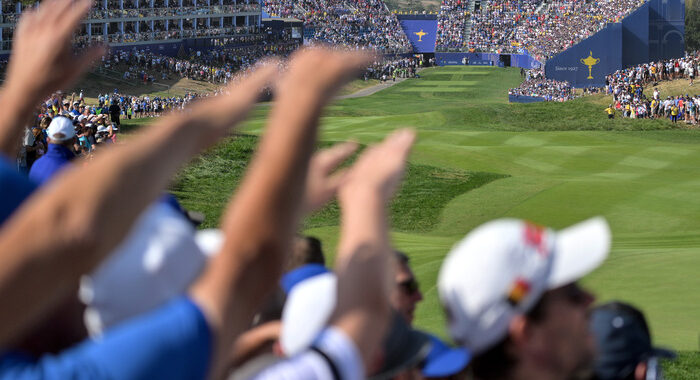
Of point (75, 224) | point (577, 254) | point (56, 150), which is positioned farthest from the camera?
point (56, 150)

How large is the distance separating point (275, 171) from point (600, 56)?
2435 inches

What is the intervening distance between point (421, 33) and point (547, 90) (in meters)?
40.6

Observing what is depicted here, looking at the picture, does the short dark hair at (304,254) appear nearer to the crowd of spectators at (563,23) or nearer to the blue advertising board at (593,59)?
the blue advertising board at (593,59)

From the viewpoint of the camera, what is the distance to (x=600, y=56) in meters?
Result: 60.6

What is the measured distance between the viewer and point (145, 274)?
89.4 inches

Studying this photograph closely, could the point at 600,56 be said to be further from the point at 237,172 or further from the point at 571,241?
the point at 571,241

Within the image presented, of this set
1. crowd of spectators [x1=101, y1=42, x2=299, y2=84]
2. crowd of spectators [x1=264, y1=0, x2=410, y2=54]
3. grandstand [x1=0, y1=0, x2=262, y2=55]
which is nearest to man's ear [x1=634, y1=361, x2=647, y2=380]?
grandstand [x1=0, y1=0, x2=262, y2=55]

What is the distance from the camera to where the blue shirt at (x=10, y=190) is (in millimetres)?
2062

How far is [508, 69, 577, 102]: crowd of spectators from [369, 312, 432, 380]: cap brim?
5607 centimetres

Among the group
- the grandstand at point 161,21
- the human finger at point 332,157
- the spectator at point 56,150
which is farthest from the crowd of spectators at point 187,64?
the human finger at point 332,157

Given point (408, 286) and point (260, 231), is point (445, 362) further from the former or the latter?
point (260, 231)

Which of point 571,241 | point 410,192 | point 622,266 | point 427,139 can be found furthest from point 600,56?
point 571,241

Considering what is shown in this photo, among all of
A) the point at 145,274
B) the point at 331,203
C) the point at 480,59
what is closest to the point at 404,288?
the point at 145,274

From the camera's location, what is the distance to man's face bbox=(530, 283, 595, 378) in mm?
2500
